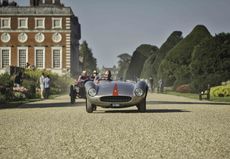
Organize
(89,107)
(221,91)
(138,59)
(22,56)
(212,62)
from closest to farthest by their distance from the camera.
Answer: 1. (89,107)
2. (221,91)
3. (212,62)
4. (22,56)
5. (138,59)

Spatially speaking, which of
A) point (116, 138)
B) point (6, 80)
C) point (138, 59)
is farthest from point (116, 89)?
point (138, 59)

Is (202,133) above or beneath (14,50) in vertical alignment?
beneath

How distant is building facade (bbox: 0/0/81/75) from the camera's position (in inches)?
3081

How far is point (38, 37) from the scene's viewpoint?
79.8 m

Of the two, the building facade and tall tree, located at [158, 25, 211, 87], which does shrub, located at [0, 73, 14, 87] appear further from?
the building facade

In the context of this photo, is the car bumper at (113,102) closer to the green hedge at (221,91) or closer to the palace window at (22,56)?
the green hedge at (221,91)

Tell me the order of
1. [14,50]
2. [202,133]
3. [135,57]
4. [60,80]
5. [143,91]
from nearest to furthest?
[202,133], [143,91], [60,80], [14,50], [135,57]

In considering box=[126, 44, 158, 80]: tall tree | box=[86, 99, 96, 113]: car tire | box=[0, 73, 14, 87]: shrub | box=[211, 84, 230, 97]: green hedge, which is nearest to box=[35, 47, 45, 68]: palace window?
box=[0, 73, 14, 87]: shrub

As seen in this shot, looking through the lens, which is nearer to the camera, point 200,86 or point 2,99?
point 2,99

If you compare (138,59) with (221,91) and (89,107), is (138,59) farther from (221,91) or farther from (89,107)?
(89,107)

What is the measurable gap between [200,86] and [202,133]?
3152 centimetres

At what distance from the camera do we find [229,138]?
35.5ft

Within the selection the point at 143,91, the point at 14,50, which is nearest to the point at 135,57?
the point at 14,50

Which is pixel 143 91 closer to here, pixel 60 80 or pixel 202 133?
pixel 202 133
